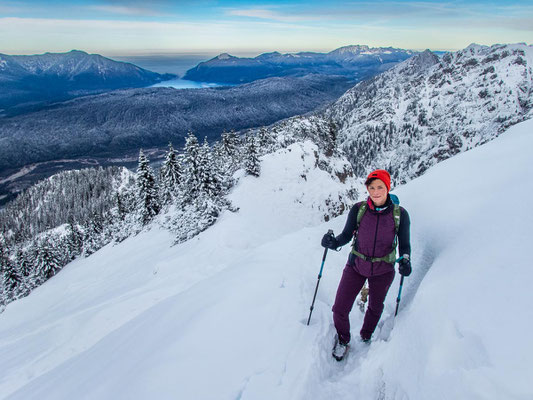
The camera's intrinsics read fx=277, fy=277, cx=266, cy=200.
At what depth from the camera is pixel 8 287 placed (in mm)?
43375

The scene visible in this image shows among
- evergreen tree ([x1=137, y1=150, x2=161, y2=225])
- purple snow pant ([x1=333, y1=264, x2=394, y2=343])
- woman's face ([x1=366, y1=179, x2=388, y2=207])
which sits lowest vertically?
evergreen tree ([x1=137, y1=150, x2=161, y2=225])

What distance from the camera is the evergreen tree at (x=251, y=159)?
1270 inches

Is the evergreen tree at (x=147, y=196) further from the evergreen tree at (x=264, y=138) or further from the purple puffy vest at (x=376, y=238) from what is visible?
the purple puffy vest at (x=376, y=238)

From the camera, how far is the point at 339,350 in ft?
16.3

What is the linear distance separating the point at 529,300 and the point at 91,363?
786cm

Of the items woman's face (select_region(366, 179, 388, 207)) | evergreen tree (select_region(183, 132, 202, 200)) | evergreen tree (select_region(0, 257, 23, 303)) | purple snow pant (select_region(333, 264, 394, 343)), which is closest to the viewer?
woman's face (select_region(366, 179, 388, 207))

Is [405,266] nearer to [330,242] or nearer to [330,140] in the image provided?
[330,242]

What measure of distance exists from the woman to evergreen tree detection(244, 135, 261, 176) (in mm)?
27956

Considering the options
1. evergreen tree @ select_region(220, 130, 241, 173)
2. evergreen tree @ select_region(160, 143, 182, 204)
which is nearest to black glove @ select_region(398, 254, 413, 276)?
evergreen tree @ select_region(160, 143, 182, 204)

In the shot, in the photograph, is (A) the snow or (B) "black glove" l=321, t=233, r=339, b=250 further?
(B) "black glove" l=321, t=233, r=339, b=250

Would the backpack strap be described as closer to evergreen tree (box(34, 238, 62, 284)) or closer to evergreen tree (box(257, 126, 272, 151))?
evergreen tree (box(257, 126, 272, 151))

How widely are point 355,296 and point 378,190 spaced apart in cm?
199

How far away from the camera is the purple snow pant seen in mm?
4793

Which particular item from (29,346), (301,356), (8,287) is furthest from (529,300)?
(8,287)
